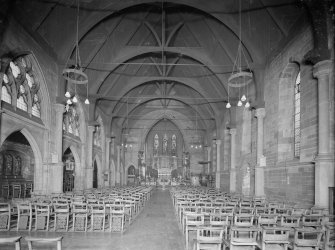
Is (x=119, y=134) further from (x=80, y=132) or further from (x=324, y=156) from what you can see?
(x=324, y=156)

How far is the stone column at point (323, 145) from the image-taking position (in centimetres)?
1197

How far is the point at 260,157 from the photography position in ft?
63.8

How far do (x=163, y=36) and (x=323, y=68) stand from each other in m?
14.5

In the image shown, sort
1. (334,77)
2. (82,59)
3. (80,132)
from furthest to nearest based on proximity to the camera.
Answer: (80,132) < (82,59) < (334,77)

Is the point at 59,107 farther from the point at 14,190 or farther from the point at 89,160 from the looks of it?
the point at 89,160

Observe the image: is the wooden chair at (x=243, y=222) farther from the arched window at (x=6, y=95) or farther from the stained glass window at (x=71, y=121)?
the stained glass window at (x=71, y=121)

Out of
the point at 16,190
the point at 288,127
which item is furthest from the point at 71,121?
the point at 288,127

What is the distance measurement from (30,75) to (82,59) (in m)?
5.78

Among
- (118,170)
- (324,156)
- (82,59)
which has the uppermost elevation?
(82,59)

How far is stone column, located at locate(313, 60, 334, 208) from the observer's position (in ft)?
39.3

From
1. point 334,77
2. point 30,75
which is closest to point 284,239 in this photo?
point 334,77

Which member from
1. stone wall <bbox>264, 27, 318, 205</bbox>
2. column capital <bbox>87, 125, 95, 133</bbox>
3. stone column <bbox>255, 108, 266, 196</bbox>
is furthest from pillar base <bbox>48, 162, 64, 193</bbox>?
stone wall <bbox>264, 27, 318, 205</bbox>

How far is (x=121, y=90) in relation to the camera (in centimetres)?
3312

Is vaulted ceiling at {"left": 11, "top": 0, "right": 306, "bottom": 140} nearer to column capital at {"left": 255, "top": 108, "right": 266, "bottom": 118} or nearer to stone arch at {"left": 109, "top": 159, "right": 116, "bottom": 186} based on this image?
column capital at {"left": 255, "top": 108, "right": 266, "bottom": 118}
